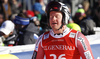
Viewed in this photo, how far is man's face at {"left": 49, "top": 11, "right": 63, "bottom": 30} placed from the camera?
2.91 metres

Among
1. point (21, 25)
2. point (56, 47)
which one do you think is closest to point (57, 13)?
point (56, 47)

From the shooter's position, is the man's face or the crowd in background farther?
the crowd in background

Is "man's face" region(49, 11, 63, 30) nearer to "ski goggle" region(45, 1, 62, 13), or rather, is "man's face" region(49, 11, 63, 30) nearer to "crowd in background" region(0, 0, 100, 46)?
"ski goggle" region(45, 1, 62, 13)

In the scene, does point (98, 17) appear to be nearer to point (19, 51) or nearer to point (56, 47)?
point (19, 51)

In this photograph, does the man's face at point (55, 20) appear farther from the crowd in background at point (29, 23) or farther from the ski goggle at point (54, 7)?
the crowd in background at point (29, 23)

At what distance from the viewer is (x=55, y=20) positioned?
2.92 metres

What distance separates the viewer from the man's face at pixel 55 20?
2.91 meters

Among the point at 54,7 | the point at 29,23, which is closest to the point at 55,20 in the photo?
the point at 54,7

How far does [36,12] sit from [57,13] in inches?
253

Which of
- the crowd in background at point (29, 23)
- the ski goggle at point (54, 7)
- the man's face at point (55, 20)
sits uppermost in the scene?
the crowd in background at point (29, 23)

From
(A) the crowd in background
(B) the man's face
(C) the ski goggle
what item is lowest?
(B) the man's face

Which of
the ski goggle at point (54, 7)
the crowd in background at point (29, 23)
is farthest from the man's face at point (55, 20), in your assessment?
the crowd in background at point (29, 23)

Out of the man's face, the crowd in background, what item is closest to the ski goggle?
the man's face

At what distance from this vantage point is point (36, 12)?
934cm
